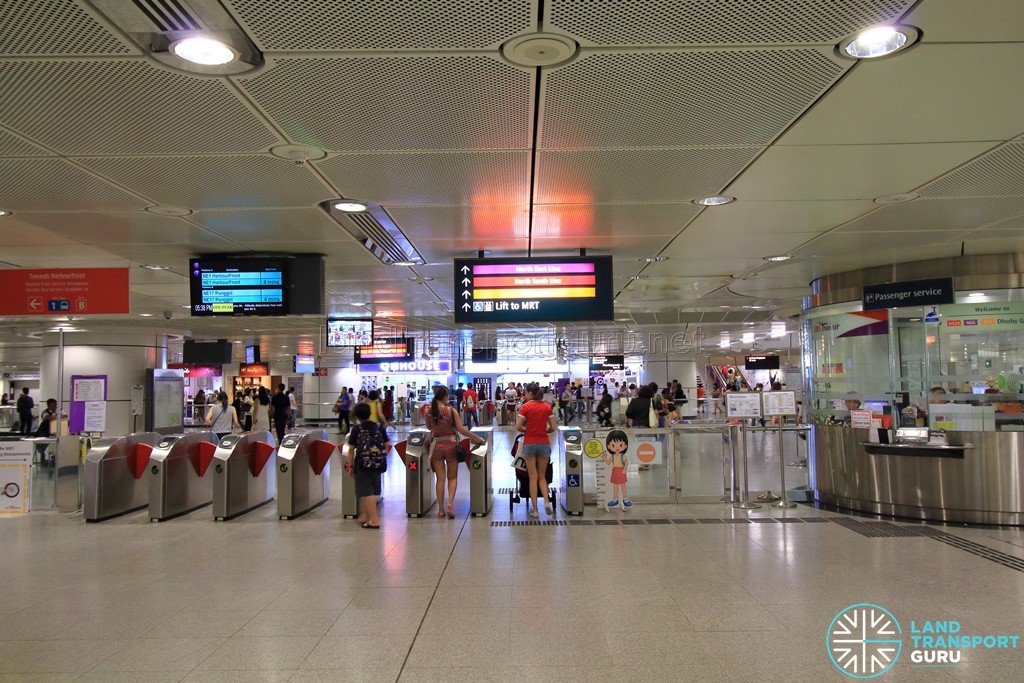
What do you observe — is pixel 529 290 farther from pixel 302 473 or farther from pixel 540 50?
pixel 540 50

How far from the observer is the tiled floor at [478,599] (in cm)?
397

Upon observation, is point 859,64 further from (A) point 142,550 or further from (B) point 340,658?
(A) point 142,550

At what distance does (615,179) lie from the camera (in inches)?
214

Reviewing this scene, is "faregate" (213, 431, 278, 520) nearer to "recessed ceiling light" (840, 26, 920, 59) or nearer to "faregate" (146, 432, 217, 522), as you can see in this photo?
"faregate" (146, 432, 217, 522)

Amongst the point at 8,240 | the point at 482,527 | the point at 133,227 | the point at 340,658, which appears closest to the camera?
the point at 340,658

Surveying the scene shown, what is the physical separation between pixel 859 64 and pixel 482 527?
596 cm

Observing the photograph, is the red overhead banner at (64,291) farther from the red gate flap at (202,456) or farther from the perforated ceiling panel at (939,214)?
the perforated ceiling panel at (939,214)

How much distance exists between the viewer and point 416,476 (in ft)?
28.2

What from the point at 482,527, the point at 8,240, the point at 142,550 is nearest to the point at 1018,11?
the point at 482,527

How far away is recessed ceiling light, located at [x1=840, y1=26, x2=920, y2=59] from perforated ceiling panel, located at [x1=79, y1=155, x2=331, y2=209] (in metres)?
3.64

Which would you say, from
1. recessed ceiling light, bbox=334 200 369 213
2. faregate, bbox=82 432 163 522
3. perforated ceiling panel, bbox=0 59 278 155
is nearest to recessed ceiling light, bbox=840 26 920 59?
perforated ceiling panel, bbox=0 59 278 155

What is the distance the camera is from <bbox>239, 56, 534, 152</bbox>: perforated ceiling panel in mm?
3490

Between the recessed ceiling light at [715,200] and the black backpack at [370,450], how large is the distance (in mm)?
4458

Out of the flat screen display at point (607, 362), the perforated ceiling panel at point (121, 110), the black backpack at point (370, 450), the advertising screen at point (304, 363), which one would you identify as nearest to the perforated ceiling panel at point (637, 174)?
the perforated ceiling panel at point (121, 110)
